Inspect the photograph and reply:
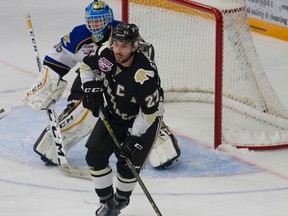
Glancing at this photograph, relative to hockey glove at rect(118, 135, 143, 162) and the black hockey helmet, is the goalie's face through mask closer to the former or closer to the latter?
the black hockey helmet

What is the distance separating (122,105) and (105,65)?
0.72ft

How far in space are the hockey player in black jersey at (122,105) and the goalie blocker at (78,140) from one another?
71 centimetres

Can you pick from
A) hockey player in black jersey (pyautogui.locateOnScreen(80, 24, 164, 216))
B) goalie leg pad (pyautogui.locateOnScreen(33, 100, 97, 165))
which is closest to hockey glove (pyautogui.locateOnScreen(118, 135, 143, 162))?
hockey player in black jersey (pyautogui.locateOnScreen(80, 24, 164, 216))

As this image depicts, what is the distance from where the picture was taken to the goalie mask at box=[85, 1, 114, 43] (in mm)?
5184

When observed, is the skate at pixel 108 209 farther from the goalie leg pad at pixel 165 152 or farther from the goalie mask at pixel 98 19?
the goalie mask at pixel 98 19

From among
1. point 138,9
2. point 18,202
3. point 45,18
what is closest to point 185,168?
point 18,202

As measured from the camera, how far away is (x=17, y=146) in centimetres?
583

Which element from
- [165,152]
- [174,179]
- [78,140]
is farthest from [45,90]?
[174,179]

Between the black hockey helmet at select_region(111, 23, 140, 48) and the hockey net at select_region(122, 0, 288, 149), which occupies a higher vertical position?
the black hockey helmet at select_region(111, 23, 140, 48)

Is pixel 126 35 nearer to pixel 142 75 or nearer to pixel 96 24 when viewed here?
pixel 142 75

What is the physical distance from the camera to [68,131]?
5551mm

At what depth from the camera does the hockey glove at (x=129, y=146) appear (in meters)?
4.46

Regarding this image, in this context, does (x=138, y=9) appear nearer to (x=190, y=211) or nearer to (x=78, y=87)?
(x=78, y=87)

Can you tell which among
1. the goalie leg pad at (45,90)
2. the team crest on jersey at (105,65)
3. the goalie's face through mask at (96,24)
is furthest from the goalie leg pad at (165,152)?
the team crest on jersey at (105,65)
